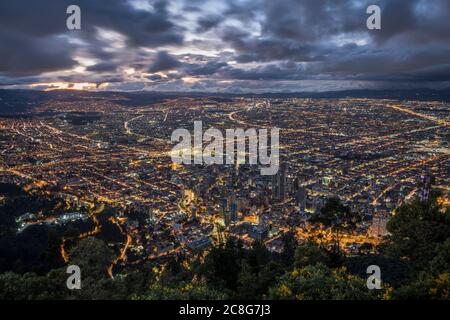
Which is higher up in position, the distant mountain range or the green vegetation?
the distant mountain range

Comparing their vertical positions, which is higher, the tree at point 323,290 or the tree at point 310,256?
the tree at point 323,290

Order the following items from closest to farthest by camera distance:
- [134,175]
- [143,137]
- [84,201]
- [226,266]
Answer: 1. [226,266]
2. [84,201]
3. [134,175]
4. [143,137]

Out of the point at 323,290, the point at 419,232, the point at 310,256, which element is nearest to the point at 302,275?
the point at 323,290

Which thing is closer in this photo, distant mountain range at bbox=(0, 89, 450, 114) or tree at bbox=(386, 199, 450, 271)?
tree at bbox=(386, 199, 450, 271)

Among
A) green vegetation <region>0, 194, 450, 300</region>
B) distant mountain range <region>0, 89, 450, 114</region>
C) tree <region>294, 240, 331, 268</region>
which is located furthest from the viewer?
distant mountain range <region>0, 89, 450, 114</region>

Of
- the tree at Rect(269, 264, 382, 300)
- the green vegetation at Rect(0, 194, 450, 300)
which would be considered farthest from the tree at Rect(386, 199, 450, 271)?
the tree at Rect(269, 264, 382, 300)

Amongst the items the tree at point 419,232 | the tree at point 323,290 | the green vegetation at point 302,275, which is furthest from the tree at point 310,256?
the tree at point 323,290

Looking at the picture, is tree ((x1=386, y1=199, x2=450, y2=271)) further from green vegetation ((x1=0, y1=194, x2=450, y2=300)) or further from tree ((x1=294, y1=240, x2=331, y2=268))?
tree ((x1=294, y1=240, x2=331, y2=268))

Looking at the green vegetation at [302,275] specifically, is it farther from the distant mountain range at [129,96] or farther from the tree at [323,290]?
the distant mountain range at [129,96]

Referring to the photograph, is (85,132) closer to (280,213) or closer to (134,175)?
(134,175)

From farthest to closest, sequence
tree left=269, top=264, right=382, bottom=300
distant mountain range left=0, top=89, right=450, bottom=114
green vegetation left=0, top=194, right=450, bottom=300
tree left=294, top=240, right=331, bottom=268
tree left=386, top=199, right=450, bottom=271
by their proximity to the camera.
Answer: distant mountain range left=0, top=89, right=450, bottom=114 < tree left=294, top=240, right=331, bottom=268 < tree left=386, top=199, right=450, bottom=271 < green vegetation left=0, top=194, right=450, bottom=300 < tree left=269, top=264, right=382, bottom=300
